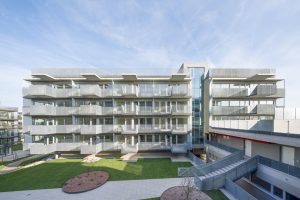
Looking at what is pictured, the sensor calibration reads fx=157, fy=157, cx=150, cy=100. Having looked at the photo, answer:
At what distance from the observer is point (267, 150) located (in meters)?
14.0

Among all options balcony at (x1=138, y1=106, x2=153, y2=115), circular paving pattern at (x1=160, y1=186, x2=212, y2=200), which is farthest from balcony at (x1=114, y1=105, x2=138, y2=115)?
circular paving pattern at (x1=160, y1=186, x2=212, y2=200)

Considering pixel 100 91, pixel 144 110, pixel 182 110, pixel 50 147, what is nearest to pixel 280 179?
pixel 182 110

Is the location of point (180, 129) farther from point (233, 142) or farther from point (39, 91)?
point (39, 91)

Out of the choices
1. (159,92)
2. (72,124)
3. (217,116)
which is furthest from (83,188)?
(217,116)

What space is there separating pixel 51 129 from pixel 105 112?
7.93 metres

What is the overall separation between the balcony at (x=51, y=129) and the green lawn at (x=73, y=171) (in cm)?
406

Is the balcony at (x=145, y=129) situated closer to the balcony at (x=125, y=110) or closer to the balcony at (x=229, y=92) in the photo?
the balcony at (x=125, y=110)

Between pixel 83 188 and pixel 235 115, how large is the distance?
69.9 ft

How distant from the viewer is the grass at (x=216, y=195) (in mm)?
11891

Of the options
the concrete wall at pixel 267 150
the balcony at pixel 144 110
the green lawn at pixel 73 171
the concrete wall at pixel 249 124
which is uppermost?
the balcony at pixel 144 110

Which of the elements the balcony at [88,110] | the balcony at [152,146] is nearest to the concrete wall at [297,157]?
the balcony at [152,146]

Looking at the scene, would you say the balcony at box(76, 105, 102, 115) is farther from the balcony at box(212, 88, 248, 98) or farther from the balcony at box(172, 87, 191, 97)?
the balcony at box(212, 88, 248, 98)

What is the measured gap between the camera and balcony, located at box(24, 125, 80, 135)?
22.0 metres

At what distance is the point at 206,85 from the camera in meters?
23.8
